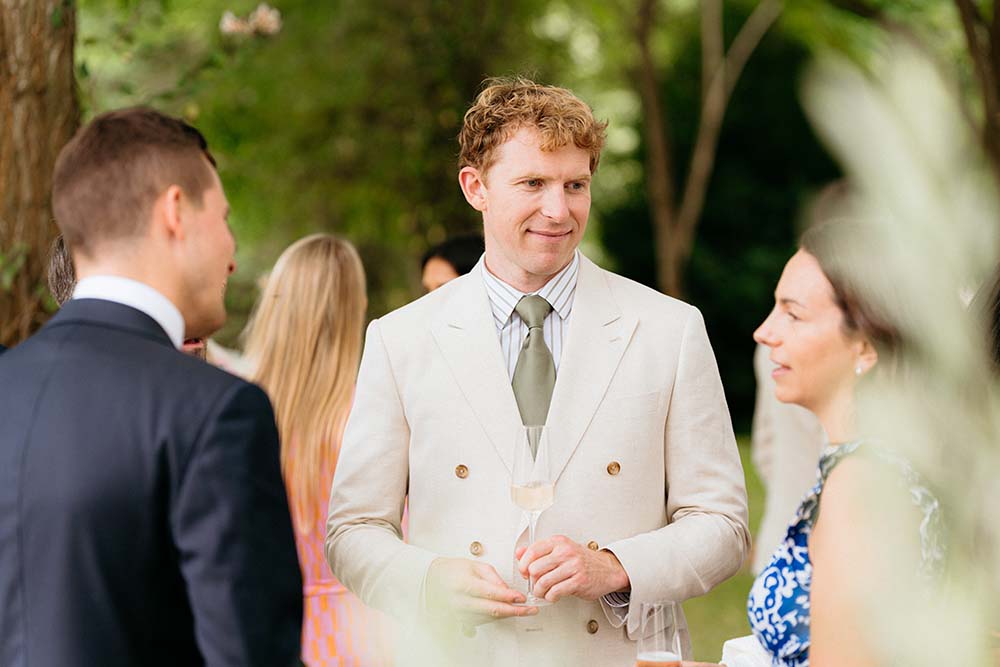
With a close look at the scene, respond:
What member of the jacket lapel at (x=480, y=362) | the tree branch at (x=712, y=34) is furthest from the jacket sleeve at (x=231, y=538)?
the tree branch at (x=712, y=34)

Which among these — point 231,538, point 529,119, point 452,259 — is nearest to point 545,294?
point 529,119

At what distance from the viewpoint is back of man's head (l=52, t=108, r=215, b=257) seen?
1979mm

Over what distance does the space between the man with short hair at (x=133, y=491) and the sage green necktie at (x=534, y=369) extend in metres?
1.33

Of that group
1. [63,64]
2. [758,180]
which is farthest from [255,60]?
[63,64]

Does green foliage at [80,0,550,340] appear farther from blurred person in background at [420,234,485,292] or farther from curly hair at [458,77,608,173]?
curly hair at [458,77,608,173]

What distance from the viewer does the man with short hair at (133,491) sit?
1799 millimetres

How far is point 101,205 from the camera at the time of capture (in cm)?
198

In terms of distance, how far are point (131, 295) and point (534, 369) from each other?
4.69ft

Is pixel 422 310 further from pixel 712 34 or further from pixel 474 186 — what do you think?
pixel 712 34

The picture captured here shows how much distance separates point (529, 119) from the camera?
306 cm

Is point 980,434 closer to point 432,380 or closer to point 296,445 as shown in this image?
point 432,380

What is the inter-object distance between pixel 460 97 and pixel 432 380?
11.5 meters

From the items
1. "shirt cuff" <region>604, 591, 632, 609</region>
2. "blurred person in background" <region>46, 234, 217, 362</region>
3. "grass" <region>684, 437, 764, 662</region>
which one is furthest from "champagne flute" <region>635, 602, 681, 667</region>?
"grass" <region>684, 437, 764, 662</region>

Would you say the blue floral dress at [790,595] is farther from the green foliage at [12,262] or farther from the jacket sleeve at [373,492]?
the green foliage at [12,262]
